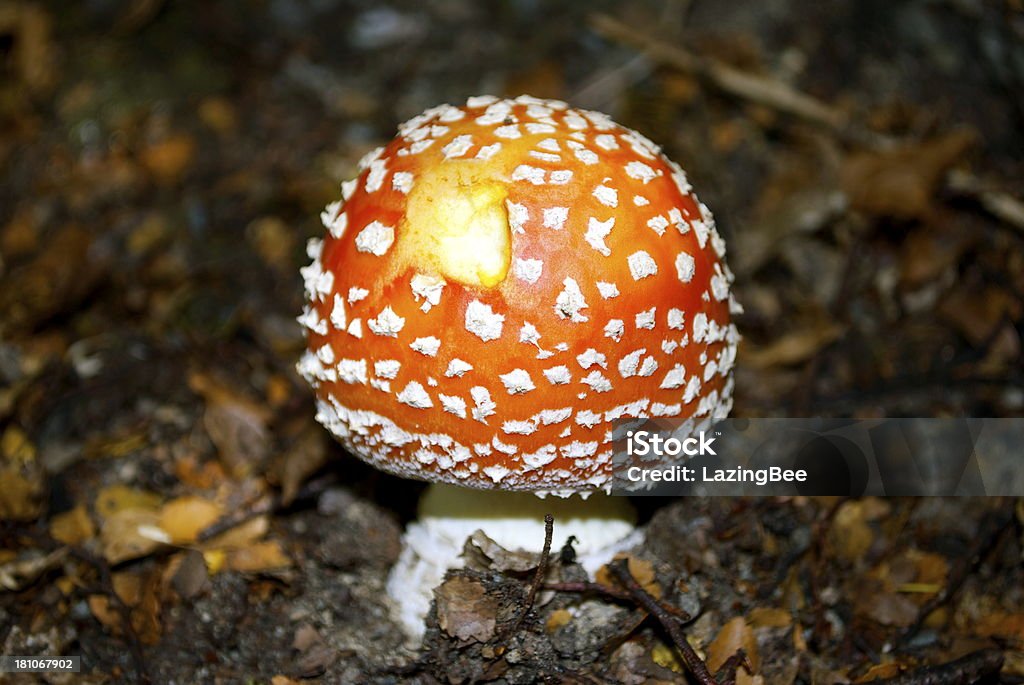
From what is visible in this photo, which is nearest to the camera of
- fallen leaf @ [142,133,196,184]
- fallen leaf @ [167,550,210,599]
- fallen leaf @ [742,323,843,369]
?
fallen leaf @ [167,550,210,599]

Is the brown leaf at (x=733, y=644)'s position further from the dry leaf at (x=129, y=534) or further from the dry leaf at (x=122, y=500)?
the dry leaf at (x=122, y=500)

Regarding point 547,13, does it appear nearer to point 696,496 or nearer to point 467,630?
point 696,496

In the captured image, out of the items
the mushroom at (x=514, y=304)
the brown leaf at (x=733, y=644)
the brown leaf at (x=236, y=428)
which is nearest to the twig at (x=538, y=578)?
the mushroom at (x=514, y=304)

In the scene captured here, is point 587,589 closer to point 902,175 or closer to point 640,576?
point 640,576

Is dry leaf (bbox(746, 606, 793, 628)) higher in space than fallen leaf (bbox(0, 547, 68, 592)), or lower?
higher

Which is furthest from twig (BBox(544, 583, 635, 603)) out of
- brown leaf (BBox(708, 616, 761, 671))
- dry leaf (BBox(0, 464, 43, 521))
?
dry leaf (BBox(0, 464, 43, 521))

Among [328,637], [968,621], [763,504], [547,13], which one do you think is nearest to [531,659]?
[328,637]

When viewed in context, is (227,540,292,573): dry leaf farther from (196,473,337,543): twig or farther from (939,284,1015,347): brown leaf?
(939,284,1015,347): brown leaf
